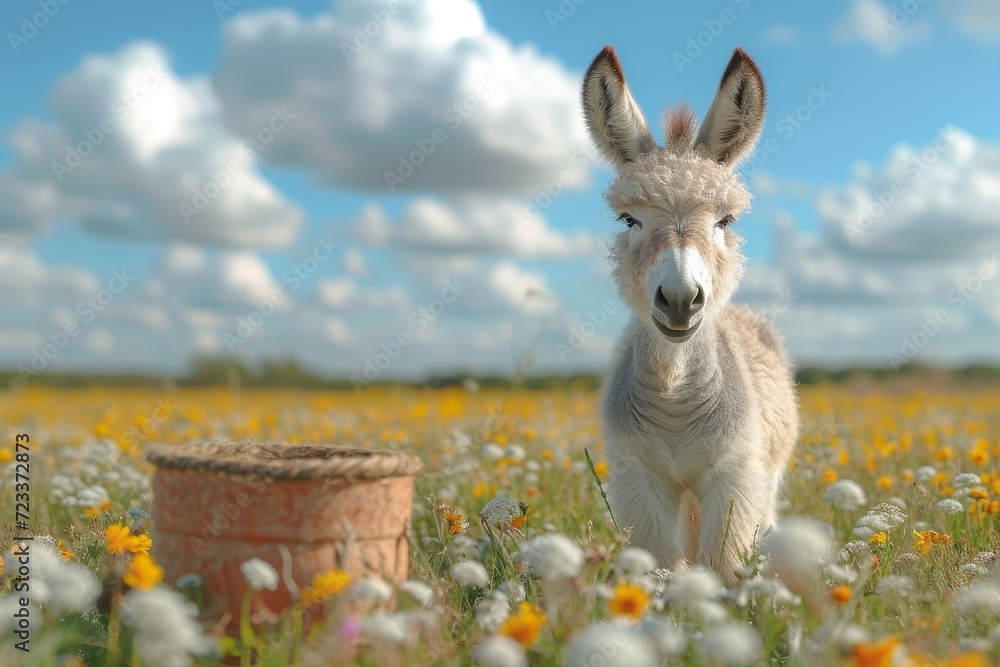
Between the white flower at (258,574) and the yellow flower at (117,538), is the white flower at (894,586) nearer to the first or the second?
the white flower at (258,574)

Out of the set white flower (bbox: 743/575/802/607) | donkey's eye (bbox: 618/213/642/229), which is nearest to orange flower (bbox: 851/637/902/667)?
white flower (bbox: 743/575/802/607)

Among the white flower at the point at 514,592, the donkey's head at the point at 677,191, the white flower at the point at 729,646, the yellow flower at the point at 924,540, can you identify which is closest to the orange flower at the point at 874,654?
the white flower at the point at 729,646

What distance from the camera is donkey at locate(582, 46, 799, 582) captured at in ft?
13.0

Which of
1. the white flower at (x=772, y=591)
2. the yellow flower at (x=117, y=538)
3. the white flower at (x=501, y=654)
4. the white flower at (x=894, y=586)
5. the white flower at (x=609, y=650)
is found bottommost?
the yellow flower at (x=117, y=538)

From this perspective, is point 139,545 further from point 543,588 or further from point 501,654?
point 501,654

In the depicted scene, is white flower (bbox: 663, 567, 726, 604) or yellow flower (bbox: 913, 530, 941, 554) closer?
white flower (bbox: 663, 567, 726, 604)

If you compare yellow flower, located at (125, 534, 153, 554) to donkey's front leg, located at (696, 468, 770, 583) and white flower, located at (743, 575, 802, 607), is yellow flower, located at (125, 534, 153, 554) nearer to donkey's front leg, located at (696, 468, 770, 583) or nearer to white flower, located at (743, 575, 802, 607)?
white flower, located at (743, 575, 802, 607)

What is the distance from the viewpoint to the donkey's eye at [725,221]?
13.6 ft

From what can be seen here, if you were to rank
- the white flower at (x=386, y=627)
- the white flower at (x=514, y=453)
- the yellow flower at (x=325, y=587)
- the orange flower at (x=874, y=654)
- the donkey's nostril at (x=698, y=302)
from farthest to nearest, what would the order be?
the white flower at (x=514, y=453) < the donkey's nostril at (x=698, y=302) < the yellow flower at (x=325, y=587) < the white flower at (x=386, y=627) < the orange flower at (x=874, y=654)

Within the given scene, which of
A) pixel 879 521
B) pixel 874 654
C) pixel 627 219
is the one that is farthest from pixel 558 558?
pixel 627 219

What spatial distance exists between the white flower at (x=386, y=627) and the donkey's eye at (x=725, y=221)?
8.57 feet

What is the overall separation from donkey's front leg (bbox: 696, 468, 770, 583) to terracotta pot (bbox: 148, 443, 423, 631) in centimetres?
175

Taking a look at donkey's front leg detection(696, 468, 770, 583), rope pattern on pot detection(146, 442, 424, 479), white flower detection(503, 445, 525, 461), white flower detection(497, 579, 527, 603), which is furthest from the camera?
white flower detection(503, 445, 525, 461)

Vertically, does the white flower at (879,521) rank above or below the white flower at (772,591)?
above
